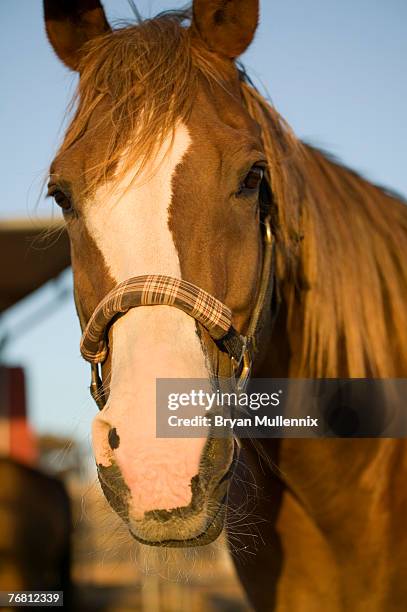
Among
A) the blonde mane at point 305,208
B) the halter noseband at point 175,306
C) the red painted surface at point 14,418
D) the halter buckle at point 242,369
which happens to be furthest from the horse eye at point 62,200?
the red painted surface at point 14,418

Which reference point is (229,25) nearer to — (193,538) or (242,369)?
(242,369)

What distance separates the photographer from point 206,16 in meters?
2.25

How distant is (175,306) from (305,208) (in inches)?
36.0

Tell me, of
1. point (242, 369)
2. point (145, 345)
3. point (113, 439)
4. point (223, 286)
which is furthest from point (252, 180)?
point (113, 439)

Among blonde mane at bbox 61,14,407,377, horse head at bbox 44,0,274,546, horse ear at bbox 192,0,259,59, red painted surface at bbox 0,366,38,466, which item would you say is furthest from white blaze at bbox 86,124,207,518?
red painted surface at bbox 0,366,38,466

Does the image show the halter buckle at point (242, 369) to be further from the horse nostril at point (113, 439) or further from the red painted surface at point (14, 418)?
the red painted surface at point (14, 418)

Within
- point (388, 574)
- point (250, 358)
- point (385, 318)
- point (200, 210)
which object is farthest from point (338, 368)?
point (200, 210)

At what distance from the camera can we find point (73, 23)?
93.4 inches

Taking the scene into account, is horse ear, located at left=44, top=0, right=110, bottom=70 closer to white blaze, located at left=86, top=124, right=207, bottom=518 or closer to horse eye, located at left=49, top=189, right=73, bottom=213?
horse eye, located at left=49, top=189, right=73, bottom=213

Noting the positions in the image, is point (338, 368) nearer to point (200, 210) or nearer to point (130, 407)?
point (200, 210)

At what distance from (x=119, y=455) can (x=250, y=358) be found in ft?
1.86

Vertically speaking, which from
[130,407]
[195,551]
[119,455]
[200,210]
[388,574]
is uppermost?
[200,210]

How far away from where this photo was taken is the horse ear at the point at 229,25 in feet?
7.43

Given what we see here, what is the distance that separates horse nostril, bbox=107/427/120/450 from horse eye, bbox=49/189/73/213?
0.79m
